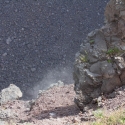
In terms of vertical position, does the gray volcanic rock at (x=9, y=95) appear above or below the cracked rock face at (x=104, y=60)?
above

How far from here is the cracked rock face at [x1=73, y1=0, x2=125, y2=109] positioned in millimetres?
10172

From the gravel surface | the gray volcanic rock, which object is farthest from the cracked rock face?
the gravel surface

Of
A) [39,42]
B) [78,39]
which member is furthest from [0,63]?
[78,39]

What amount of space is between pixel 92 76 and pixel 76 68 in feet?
2.26

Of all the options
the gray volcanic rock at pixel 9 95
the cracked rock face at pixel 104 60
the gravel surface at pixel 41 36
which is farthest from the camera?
the gravel surface at pixel 41 36

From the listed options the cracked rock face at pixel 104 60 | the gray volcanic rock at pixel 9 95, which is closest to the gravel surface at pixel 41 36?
the gray volcanic rock at pixel 9 95

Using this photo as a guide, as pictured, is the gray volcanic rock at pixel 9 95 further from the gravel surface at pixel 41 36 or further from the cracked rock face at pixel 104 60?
the cracked rock face at pixel 104 60

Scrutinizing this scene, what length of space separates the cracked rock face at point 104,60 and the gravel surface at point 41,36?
8362mm

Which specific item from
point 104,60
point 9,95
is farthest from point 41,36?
point 104,60

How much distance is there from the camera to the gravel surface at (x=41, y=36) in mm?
20016

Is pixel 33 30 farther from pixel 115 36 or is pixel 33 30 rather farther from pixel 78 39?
pixel 115 36

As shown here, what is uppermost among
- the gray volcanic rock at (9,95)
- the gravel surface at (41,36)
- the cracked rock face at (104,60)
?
the gravel surface at (41,36)

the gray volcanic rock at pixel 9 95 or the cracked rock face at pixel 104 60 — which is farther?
the gray volcanic rock at pixel 9 95

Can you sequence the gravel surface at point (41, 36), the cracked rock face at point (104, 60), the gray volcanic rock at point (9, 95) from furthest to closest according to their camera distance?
the gravel surface at point (41, 36)
the gray volcanic rock at point (9, 95)
the cracked rock face at point (104, 60)
